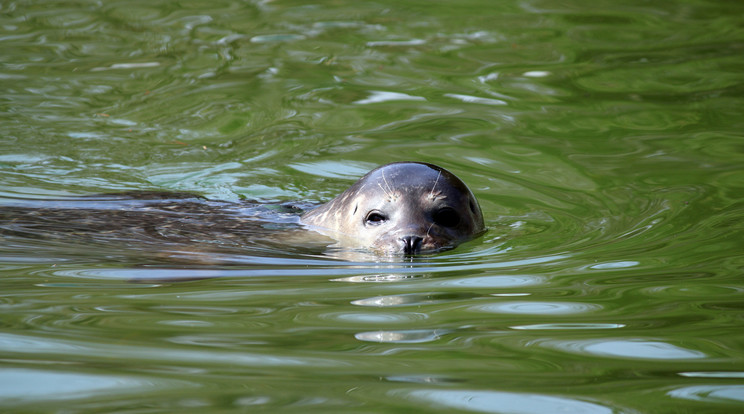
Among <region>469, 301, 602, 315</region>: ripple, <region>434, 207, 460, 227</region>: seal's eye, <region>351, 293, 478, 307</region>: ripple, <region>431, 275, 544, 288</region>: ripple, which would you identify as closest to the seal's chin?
<region>434, 207, 460, 227</region>: seal's eye

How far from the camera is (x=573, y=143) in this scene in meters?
8.38

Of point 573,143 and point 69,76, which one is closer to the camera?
point 573,143

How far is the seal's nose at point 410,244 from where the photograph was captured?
189 inches

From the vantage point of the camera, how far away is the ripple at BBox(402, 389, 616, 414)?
230cm

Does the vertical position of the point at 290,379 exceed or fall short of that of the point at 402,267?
it exceeds it

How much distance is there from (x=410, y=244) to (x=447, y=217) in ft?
2.33

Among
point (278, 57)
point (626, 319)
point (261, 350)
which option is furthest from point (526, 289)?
point (278, 57)

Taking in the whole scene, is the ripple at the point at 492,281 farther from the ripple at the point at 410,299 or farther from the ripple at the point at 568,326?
the ripple at the point at 568,326

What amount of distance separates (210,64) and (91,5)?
8.66 feet

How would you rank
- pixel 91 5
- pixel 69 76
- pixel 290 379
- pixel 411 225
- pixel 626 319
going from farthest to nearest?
pixel 91 5 → pixel 69 76 → pixel 411 225 → pixel 626 319 → pixel 290 379

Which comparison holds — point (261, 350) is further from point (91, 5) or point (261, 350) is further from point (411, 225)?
point (91, 5)

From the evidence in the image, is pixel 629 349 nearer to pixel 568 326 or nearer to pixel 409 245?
pixel 568 326

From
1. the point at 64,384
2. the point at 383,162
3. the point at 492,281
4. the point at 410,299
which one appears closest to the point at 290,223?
the point at 383,162

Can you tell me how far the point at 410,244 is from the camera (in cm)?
482
